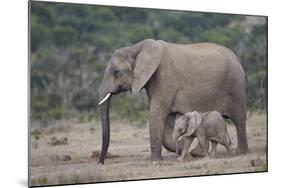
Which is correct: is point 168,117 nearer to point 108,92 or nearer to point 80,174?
point 108,92

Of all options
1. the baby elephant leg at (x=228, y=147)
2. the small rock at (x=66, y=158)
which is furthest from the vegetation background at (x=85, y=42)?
the baby elephant leg at (x=228, y=147)

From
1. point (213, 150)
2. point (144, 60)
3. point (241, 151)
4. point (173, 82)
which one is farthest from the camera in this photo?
point (241, 151)

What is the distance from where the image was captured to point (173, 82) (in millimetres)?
5262

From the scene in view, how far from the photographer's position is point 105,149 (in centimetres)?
509

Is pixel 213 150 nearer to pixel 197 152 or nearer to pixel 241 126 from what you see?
pixel 197 152

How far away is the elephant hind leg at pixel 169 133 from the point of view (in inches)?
206

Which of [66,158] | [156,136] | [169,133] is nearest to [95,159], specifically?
[66,158]

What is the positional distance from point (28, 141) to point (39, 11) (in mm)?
1016

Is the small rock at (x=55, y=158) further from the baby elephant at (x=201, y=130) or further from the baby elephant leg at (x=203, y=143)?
the baby elephant leg at (x=203, y=143)

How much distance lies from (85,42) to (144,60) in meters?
0.51

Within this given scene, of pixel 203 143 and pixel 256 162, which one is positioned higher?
pixel 203 143

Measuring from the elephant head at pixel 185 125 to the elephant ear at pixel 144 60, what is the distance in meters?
0.46

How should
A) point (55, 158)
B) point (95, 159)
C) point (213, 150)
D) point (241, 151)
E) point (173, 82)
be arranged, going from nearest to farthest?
1. point (55, 158)
2. point (95, 159)
3. point (173, 82)
4. point (213, 150)
5. point (241, 151)
